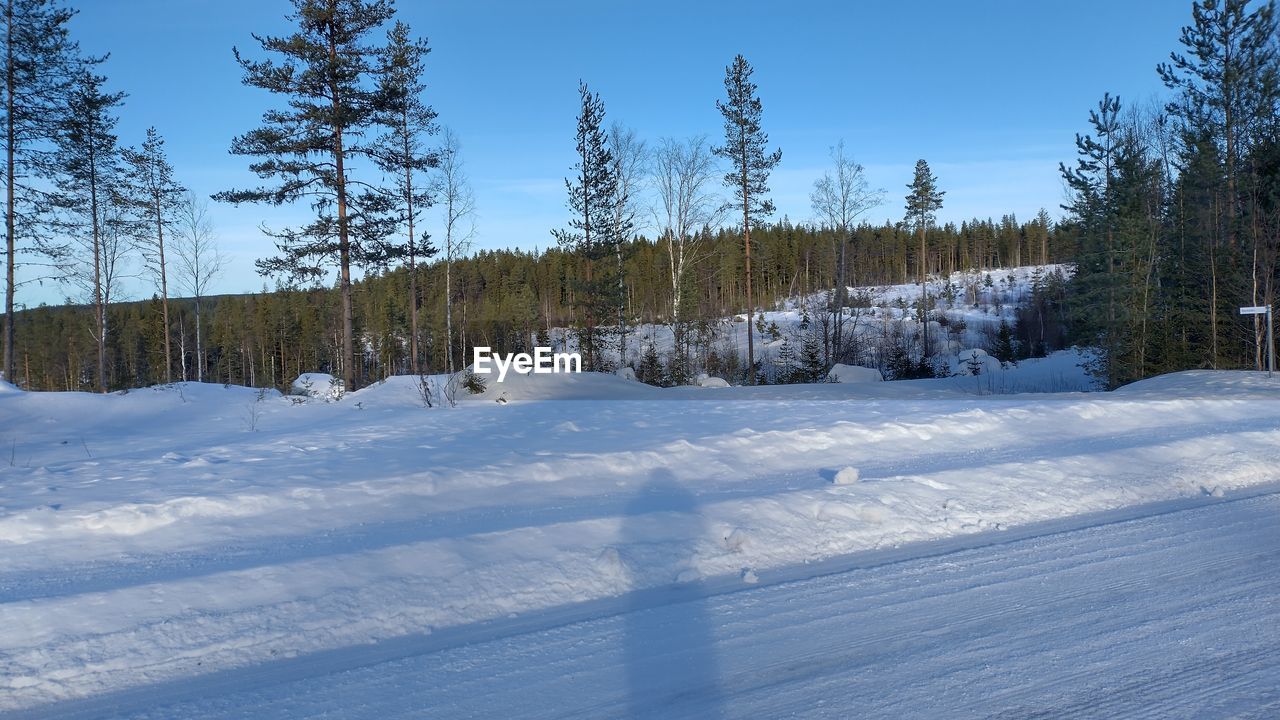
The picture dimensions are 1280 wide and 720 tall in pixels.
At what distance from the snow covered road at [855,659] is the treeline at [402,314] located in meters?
50.0

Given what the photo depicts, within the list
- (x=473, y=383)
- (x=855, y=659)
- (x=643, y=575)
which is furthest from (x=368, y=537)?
(x=473, y=383)

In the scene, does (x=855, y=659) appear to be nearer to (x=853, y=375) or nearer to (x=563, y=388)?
(x=563, y=388)

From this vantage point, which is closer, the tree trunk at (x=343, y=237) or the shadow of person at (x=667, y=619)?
the shadow of person at (x=667, y=619)

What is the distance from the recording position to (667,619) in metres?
4.41

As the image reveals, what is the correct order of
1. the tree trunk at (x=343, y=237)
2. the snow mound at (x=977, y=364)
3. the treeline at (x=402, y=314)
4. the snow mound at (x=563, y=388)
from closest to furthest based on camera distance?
1. the snow mound at (x=563, y=388)
2. the tree trunk at (x=343, y=237)
3. the snow mound at (x=977, y=364)
4. the treeline at (x=402, y=314)

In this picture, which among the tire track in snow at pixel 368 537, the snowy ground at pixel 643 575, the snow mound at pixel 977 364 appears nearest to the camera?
the snowy ground at pixel 643 575

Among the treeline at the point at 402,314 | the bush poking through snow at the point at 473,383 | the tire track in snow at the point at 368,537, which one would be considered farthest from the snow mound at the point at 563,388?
the treeline at the point at 402,314

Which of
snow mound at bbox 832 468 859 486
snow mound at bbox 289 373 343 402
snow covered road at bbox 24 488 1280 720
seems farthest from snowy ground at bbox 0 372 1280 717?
snow mound at bbox 289 373 343 402

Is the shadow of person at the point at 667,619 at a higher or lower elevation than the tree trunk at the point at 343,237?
lower

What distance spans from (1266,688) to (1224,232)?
28.6m

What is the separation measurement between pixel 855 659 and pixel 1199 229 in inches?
1113


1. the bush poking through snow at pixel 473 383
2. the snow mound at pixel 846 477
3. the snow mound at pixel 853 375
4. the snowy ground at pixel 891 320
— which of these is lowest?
the snow mound at pixel 846 477

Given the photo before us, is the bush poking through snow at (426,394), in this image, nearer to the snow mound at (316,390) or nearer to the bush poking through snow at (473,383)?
the bush poking through snow at (473,383)

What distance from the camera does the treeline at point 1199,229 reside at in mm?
23828
